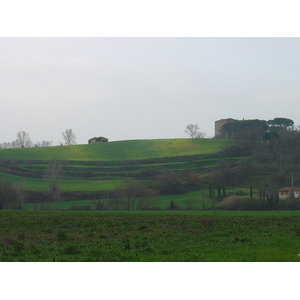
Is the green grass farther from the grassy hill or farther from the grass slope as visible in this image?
the grass slope

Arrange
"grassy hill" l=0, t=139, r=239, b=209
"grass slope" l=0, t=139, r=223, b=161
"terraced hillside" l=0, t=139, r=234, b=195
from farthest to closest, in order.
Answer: "grass slope" l=0, t=139, r=223, b=161
"terraced hillside" l=0, t=139, r=234, b=195
"grassy hill" l=0, t=139, r=239, b=209

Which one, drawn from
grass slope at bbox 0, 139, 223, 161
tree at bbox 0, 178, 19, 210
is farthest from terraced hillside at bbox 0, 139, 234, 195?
tree at bbox 0, 178, 19, 210

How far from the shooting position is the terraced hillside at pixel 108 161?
355ft

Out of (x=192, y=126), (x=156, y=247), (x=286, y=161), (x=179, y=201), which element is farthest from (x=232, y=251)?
(x=192, y=126)

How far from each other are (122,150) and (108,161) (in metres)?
20.1

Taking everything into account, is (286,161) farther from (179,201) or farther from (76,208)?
(76,208)

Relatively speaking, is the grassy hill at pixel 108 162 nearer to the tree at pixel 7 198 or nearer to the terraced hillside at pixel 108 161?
the terraced hillside at pixel 108 161

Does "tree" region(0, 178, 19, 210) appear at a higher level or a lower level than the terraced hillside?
lower

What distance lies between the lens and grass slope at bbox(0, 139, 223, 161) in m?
136

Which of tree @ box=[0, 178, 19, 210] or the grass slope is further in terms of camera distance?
the grass slope

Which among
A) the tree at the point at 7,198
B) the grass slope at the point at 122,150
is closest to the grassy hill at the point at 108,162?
the grass slope at the point at 122,150

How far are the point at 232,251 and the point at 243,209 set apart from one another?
53.4 meters

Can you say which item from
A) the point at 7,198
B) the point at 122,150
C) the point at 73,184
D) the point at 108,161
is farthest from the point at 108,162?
the point at 7,198

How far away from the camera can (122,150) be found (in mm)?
149250
